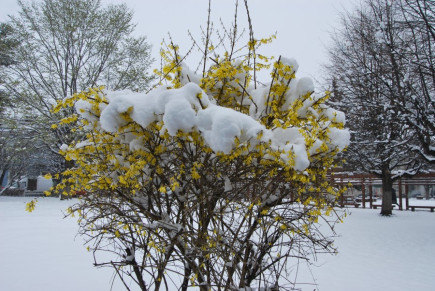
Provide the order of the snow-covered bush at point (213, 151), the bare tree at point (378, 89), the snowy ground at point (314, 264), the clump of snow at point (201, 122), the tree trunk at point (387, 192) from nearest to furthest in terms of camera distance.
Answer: the clump of snow at point (201, 122) → the snow-covered bush at point (213, 151) → the snowy ground at point (314, 264) → the bare tree at point (378, 89) → the tree trunk at point (387, 192)

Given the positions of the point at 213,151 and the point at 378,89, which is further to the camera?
the point at 378,89

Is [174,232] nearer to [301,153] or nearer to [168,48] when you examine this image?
[301,153]

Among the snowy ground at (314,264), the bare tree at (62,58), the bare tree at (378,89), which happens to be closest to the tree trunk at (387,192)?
the bare tree at (378,89)

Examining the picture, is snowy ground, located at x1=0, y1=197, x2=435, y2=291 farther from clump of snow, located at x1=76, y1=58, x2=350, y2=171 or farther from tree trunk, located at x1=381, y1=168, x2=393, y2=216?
tree trunk, located at x1=381, y1=168, x2=393, y2=216

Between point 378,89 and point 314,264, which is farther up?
point 378,89

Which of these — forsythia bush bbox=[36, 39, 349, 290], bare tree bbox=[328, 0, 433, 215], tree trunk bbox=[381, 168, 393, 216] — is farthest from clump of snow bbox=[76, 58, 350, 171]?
tree trunk bbox=[381, 168, 393, 216]

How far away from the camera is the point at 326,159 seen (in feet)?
8.05

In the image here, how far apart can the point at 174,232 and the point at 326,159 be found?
1320 millimetres

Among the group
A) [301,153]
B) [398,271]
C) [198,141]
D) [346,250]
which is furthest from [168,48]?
[346,250]

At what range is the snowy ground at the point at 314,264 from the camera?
4.83 meters

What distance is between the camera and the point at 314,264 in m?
5.27

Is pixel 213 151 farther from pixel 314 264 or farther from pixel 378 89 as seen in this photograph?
pixel 378 89

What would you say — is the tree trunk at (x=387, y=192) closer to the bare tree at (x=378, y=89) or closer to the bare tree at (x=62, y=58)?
the bare tree at (x=378, y=89)

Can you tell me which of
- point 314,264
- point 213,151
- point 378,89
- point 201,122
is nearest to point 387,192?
point 378,89
